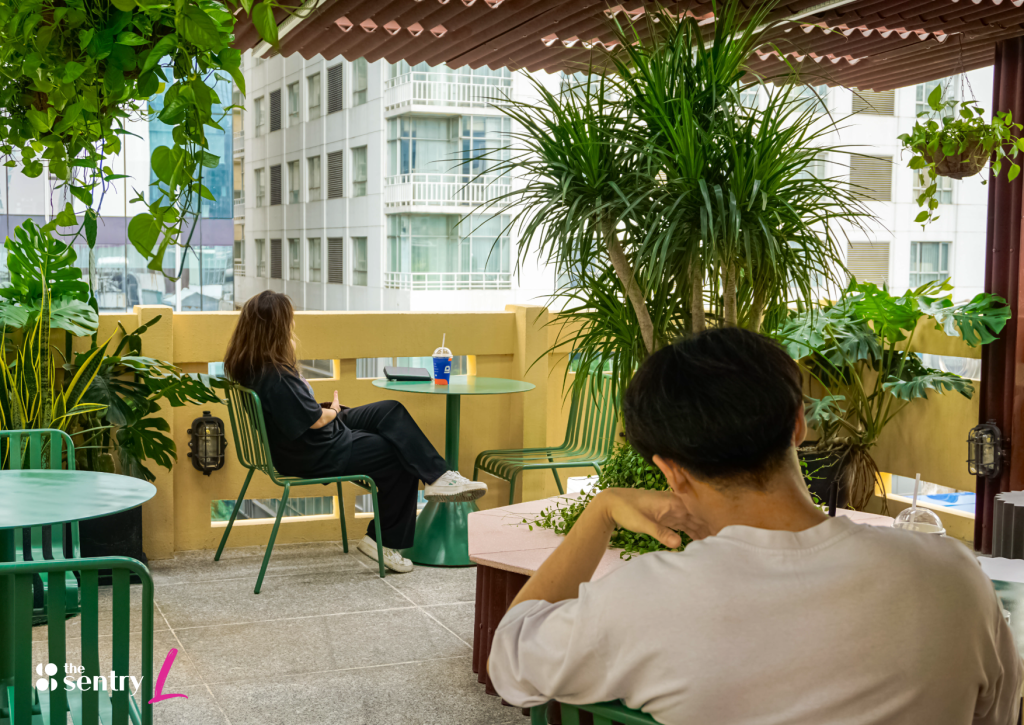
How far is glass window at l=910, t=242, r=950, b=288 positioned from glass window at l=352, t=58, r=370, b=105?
13.0 metres

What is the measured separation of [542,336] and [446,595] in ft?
5.45

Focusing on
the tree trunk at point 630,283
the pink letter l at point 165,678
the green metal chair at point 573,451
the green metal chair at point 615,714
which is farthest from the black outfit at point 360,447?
the green metal chair at point 615,714

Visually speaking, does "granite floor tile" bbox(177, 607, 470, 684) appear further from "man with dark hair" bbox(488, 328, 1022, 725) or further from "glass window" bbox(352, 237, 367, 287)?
"glass window" bbox(352, 237, 367, 287)

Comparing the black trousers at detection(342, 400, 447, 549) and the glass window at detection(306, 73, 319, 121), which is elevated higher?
the glass window at detection(306, 73, 319, 121)

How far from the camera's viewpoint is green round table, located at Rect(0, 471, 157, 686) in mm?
2098

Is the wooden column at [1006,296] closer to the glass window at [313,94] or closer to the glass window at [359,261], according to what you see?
the glass window at [359,261]

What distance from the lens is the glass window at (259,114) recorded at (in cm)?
2816

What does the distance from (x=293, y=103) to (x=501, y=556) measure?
81.1ft

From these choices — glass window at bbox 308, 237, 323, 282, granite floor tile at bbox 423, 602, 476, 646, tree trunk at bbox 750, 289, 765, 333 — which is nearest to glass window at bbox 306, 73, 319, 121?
glass window at bbox 308, 237, 323, 282

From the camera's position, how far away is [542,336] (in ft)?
17.4

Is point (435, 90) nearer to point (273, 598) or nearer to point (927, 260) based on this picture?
point (927, 260)

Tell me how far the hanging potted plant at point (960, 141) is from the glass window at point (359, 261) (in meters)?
19.5

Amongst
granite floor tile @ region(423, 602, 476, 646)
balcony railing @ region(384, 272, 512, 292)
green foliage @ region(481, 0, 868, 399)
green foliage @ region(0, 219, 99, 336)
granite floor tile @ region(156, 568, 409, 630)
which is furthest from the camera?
balcony railing @ region(384, 272, 512, 292)

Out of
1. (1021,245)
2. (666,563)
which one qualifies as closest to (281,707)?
(666,563)
